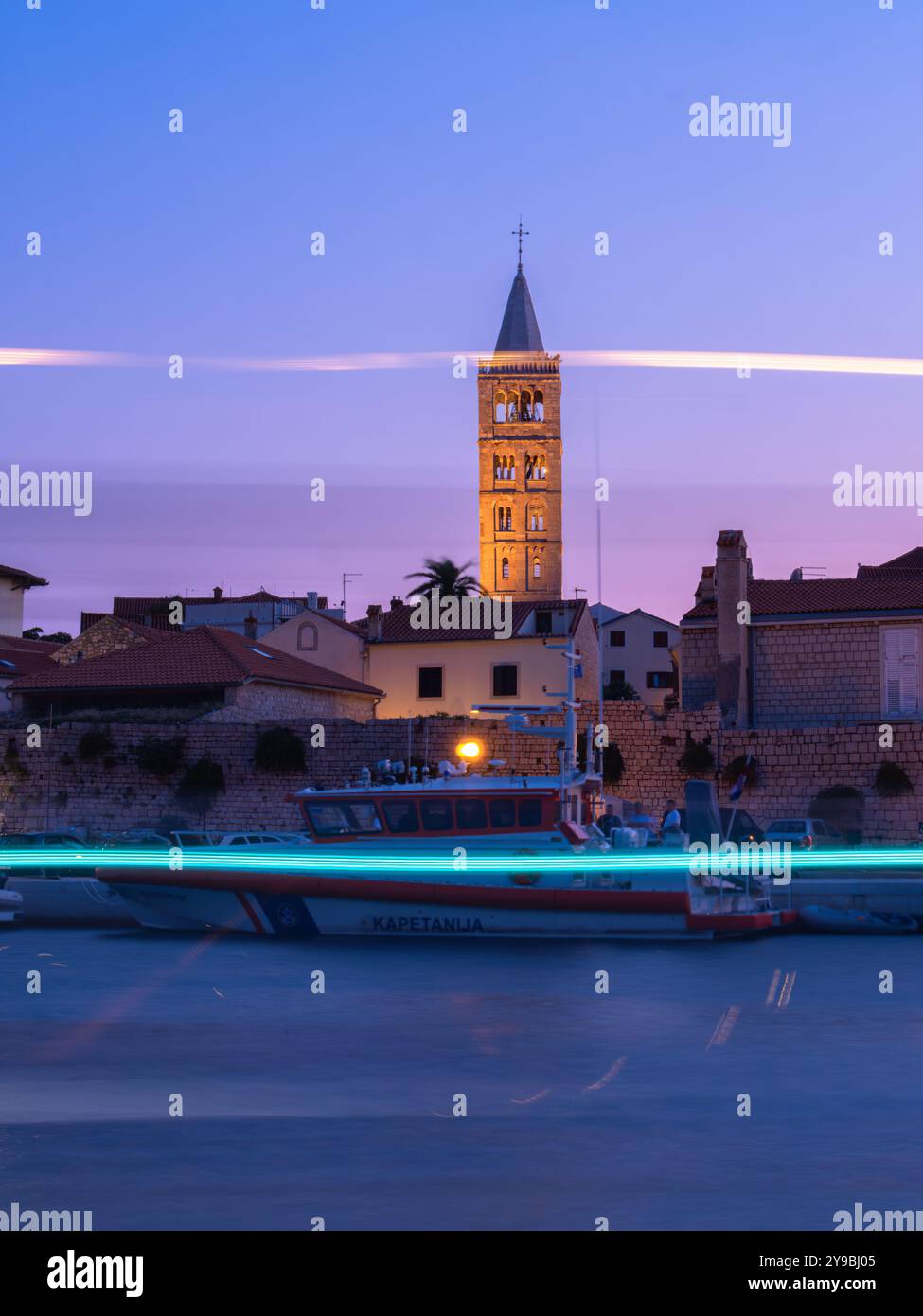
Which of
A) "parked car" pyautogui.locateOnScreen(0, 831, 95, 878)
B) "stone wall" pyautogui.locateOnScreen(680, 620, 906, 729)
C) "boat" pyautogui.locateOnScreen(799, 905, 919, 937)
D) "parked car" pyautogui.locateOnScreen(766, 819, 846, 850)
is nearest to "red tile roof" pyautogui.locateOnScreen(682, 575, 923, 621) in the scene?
"stone wall" pyautogui.locateOnScreen(680, 620, 906, 729)

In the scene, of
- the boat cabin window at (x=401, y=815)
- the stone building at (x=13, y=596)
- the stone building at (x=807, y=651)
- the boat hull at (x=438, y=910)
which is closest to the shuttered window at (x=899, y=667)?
the stone building at (x=807, y=651)

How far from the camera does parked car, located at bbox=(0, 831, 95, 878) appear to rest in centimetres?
3450

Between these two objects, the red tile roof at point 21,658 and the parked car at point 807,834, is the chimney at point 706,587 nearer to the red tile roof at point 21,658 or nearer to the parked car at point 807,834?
the parked car at point 807,834

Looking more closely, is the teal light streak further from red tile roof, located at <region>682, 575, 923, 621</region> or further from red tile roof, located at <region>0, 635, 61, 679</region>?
red tile roof, located at <region>0, 635, 61, 679</region>

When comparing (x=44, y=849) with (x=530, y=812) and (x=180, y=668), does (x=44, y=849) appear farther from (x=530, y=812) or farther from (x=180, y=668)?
(x=530, y=812)

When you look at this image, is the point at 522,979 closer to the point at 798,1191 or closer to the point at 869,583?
the point at 798,1191

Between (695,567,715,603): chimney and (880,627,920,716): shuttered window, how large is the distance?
498 cm

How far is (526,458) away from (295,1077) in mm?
87336

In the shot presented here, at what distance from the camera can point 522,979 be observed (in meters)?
22.6

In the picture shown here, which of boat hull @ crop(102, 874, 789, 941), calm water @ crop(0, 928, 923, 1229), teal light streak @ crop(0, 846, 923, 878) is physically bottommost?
calm water @ crop(0, 928, 923, 1229)

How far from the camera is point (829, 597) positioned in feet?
144

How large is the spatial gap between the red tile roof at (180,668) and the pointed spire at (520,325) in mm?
52202

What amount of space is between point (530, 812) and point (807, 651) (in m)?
19.4
